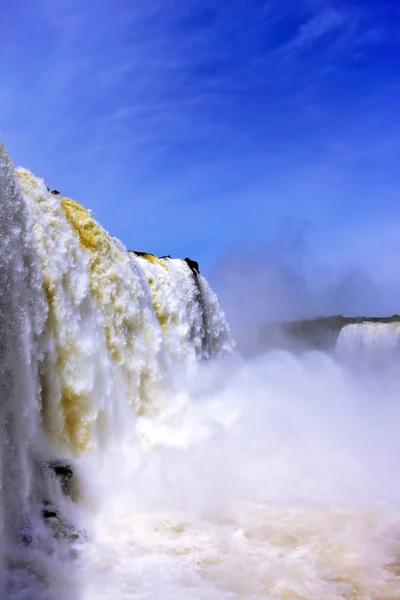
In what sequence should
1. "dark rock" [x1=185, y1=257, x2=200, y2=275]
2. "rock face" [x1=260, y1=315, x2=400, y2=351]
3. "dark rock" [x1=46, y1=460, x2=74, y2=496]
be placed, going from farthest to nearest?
1. "rock face" [x1=260, y1=315, x2=400, y2=351]
2. "dark rock" [x1=185, y1=257, x2=200, y2=275]
3. "dark rock" [x1=46, y1=460, x2=74, y2=496]

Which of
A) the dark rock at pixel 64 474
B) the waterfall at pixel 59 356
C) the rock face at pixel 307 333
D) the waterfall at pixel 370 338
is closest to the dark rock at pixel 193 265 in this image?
the waterfall at pixel 59 356

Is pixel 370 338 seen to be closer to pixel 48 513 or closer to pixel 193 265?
pixel 193 265

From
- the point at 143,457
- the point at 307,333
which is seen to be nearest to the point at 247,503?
the point at 143,457

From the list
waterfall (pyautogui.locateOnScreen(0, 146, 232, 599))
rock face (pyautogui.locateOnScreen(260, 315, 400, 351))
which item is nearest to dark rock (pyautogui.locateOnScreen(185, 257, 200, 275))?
waterfall (pyautogui.locateOnScreen(0, 146, 232, 599))

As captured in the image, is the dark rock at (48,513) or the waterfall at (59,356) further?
the dark rock at (48,513)

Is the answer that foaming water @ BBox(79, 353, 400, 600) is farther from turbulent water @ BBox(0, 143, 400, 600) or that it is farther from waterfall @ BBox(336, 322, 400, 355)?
waterfall @ BBox(336, 322, 400, 355)

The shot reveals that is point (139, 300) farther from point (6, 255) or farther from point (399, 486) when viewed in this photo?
point (399, 486)

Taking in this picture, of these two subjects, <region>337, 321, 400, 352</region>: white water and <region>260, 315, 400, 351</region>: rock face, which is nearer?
<region>337, 321, 400, 352</region>: white water

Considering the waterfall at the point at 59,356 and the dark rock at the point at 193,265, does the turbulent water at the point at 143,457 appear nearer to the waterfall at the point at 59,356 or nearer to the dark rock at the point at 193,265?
the waterfall at the point at 59,356
